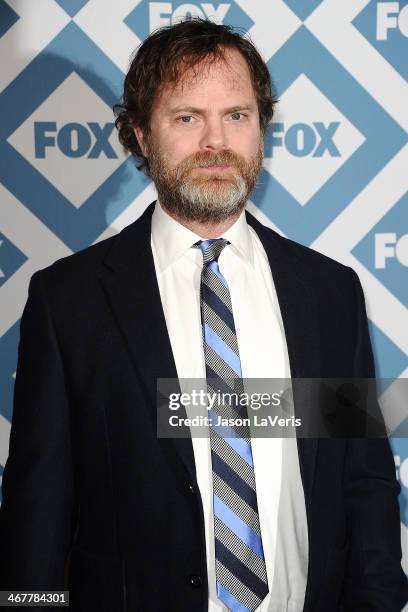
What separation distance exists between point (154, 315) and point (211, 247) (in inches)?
7.8

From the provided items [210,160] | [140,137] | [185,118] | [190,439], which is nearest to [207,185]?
[210,160]

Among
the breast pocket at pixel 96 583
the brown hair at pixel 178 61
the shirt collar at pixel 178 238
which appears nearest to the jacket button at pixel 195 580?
the breast pocket at pixel 96 583

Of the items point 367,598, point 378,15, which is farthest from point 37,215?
point 367,598

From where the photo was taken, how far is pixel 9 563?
1492 millimetres

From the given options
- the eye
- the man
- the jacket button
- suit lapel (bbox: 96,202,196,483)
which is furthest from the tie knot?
the jacket button

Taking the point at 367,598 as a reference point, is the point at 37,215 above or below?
above

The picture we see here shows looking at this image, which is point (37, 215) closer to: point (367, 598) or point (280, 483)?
point (280, 483)

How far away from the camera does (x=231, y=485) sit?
4.72 ft

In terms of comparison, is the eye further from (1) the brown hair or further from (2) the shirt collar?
(2) the shirt collar

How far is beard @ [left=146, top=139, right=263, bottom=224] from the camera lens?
156 cm

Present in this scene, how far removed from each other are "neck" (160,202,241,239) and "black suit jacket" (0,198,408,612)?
0.10 m

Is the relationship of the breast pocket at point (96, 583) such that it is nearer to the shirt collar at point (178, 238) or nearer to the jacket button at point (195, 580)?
the jacket button at point (195, 580)

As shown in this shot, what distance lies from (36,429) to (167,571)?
14.3 inches

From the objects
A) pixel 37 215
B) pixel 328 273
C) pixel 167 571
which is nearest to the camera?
pixel 167 571
